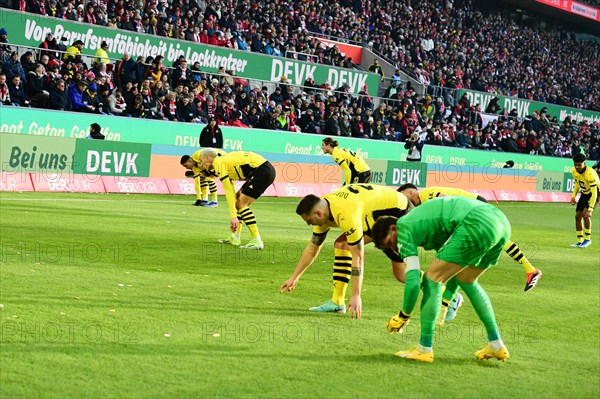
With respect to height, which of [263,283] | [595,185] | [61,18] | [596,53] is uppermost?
[596,53]

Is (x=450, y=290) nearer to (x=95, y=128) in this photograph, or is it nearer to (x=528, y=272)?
(x=528, y=272)

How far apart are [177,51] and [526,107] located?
26400mm

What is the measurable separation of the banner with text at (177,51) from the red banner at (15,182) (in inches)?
279

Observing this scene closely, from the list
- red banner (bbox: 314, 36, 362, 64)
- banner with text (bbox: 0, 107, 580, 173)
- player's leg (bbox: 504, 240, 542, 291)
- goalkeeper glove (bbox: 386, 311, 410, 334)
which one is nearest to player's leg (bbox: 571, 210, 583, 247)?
player's leg (bbox: 504, 240, 542, 291)

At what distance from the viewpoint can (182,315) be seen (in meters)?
9.41

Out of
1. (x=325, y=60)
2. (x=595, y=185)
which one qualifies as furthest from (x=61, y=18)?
(x=595, y=185)

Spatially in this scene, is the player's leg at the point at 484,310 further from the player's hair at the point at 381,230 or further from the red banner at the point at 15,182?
the red banner at the point at 15,182

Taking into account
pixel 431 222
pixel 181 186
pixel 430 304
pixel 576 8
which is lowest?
pixel 181 186

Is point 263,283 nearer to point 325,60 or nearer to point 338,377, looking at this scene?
point 338,377

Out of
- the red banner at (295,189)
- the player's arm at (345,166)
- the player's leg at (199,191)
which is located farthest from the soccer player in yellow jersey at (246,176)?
the red banner at (295,189)

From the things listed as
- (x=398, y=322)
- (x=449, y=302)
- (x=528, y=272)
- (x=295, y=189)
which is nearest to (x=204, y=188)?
(x=295, y=189)

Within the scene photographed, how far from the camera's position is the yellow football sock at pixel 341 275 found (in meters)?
10.5

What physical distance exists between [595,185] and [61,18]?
18.6m

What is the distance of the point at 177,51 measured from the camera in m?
33.4
